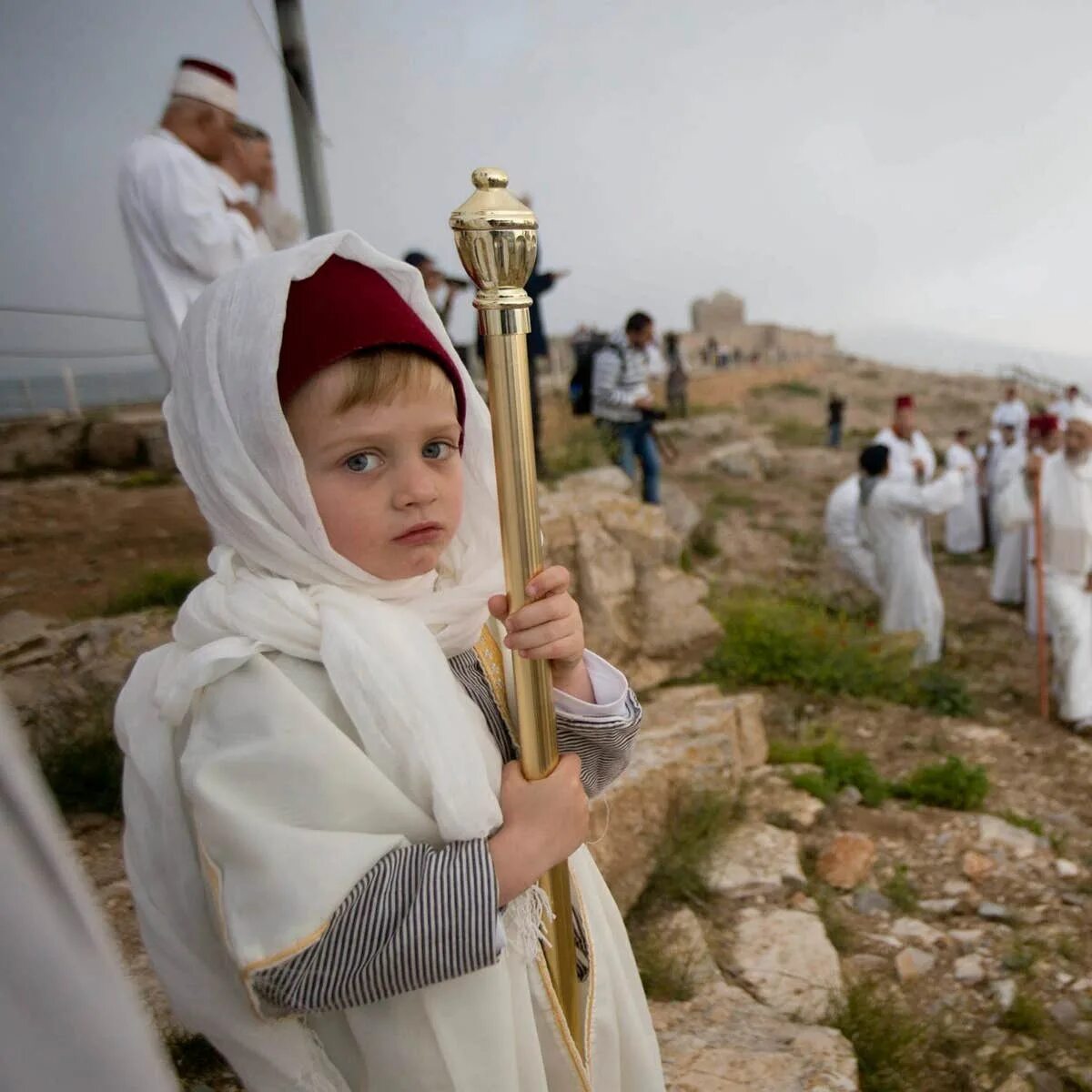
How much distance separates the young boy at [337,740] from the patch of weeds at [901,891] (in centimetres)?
219

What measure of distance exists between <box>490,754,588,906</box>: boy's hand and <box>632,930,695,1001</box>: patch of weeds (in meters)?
1.34

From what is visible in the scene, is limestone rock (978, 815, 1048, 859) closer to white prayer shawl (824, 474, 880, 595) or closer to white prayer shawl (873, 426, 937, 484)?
white prayer shawl (824, 474, 880, 595)

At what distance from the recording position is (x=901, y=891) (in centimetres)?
288

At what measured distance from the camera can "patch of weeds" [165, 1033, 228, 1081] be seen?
1.59 meters

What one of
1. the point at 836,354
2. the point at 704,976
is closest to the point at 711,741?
the point at 704,976

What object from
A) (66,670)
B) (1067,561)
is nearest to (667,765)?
(66,670)

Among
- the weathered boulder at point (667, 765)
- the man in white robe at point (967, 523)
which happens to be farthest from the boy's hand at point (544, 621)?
the man in white robe at point (967, 523)

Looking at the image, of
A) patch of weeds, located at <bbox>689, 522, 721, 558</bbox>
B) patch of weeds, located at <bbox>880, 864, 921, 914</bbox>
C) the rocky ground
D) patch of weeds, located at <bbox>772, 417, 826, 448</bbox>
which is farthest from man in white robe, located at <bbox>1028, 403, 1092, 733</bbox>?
patch of weeds, located at <bbox>772, 417, 826, 448</bbox>

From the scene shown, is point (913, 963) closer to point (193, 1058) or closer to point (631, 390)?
point (193, 1058)

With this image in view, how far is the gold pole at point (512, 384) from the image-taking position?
0.88 meters

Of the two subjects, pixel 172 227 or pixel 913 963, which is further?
pixel 913 963

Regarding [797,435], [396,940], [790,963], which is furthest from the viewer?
[797,435]

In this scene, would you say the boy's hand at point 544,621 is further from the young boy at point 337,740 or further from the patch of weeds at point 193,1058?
the patch of weeds at point 193,1058

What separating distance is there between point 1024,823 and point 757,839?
4.12ft
